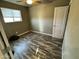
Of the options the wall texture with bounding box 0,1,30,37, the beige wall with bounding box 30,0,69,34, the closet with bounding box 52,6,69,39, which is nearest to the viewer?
the closet with bounding box 52,6,69,39

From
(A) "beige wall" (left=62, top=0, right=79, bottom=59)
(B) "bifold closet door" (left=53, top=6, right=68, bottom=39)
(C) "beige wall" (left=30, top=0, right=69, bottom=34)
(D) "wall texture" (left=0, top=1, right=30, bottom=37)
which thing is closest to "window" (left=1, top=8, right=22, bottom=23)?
(D) "wall texture" (left=0, top=1, right=30, bottom=37)

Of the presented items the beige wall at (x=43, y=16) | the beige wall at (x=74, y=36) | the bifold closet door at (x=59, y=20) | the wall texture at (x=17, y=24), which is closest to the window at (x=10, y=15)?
the wall texture at (x=17, y=24)

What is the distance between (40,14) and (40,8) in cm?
47

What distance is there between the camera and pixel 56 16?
11.7 ft

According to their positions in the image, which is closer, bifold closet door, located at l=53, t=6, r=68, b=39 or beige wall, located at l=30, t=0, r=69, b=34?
bifold closet door, located at l=53, t=6, r=68, b=39

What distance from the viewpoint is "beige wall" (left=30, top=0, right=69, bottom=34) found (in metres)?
3.88

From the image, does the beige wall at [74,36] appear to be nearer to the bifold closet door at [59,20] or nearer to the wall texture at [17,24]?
the bifold closet door at [59,20]

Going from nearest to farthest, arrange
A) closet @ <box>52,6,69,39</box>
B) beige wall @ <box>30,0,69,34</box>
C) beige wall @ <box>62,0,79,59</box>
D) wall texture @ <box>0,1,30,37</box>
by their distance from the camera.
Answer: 1. beige wall @ <box>62,0,79,59</box>
2. closet @ <box>52,6,69,39</box>
3. wall texture @ <box>0,1,30,37</box>
4. beige wall @ <box>30,0,69,34</box>

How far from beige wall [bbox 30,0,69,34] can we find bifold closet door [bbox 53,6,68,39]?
36 centimetres

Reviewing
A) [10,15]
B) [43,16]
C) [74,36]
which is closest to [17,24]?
[10,15]

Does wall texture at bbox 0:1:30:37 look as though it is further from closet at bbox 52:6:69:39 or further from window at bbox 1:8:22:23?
closet at bbox 52:6:69:39

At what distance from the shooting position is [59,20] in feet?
11.5

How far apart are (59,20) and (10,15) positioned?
3.37m

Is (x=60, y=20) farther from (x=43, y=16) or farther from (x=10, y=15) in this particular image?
(x=10, y=15)
